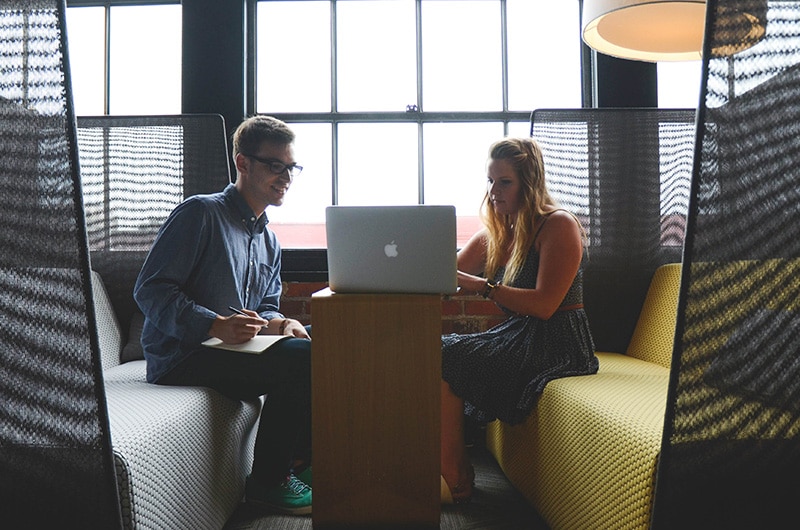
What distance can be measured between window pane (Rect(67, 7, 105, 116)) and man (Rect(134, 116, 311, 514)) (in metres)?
1.25

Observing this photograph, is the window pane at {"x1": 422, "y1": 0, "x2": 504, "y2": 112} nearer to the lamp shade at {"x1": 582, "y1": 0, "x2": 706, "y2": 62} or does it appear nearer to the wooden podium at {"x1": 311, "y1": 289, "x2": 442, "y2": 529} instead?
the lamp shade at {"x1": 582, "y1": 0, "x2": 706, "y2": 62}

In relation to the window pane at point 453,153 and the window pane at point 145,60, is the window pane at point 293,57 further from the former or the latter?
the window pane at point 453,153

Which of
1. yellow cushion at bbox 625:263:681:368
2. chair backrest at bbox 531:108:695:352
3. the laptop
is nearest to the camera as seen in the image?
the laptop

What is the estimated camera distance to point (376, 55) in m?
3.11

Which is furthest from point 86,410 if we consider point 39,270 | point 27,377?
point 39,270

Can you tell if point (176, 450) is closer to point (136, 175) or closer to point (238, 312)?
point (238, 312)

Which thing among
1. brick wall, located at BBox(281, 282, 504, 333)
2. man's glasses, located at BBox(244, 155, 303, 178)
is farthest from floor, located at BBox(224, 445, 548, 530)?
man's glasses, located at BBox(244, 155, 303, 178)

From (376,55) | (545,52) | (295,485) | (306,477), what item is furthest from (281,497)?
(545,52)

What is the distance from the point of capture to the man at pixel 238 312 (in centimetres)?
197

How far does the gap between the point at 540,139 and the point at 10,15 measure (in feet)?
6.85

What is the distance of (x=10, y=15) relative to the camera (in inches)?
42.5

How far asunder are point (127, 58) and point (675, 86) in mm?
2470

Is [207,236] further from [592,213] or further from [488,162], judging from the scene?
[592,213]

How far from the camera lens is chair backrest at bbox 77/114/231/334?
2.71 m
